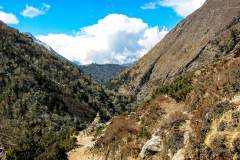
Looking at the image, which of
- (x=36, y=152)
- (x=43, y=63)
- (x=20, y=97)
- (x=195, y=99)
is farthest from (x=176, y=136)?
(x=43, y=63)

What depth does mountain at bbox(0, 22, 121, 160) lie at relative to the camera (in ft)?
291

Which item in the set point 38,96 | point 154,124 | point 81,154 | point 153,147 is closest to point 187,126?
point 153,147

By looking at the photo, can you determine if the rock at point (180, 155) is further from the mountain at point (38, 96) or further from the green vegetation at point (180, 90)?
the mountain at point (38, 96)

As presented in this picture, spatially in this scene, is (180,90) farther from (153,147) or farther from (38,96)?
(38,96)

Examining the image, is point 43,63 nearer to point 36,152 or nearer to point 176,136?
point 36,152

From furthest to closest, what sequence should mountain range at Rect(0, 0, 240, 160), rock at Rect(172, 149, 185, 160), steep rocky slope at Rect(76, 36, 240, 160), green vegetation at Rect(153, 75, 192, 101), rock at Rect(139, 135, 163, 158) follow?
green vegetation at Rect(153, 75, 192, 101)
rock at Rect(139, 135, 163, 158)
rock at Rect(172, 149, 185, 160)
mountain range at Rect(0, 0, 240, 160)
steep rocky slope at Rect(76, 36, 240, 160)

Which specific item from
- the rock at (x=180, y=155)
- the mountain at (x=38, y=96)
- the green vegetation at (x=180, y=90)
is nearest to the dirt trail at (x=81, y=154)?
the green vegetation at (x=180, y=90)

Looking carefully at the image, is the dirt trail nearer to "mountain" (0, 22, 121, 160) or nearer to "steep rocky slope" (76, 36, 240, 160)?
"steep rocky slope" (76, 36, 240, 160)

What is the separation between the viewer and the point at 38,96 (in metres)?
105

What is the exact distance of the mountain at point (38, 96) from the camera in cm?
8881

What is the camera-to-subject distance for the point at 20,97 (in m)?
102

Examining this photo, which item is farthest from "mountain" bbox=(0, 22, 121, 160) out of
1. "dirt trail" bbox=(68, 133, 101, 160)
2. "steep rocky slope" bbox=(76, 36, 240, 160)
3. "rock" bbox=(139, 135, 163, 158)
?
"rock" bbox=(139, 135, 163, 158)

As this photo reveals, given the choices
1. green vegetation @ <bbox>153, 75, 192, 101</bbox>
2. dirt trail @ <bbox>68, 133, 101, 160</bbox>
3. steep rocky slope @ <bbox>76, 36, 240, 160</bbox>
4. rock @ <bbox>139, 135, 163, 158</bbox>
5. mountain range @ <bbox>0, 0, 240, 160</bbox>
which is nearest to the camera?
steep rocky slope @ <bbox>76, 36, 240, 160</bbox>

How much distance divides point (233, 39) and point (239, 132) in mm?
152857
